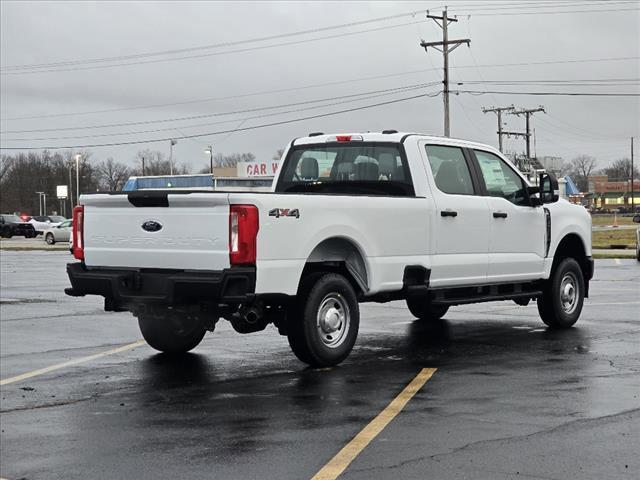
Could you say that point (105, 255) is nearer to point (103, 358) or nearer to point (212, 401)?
point (103, 358)

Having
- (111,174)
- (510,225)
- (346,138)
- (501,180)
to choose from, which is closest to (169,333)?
(346,138)

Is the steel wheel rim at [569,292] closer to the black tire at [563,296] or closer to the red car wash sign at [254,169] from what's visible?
the black tire at [563,296]

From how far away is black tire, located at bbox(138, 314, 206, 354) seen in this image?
10.0 metres

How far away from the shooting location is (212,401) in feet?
24.8

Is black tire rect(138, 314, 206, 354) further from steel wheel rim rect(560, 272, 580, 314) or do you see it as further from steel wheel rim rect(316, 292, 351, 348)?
steel wheel rim rect(560, 272, 580, 314)

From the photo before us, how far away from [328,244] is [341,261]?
0.74 feet

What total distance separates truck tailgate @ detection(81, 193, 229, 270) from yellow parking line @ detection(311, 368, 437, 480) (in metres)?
1.87

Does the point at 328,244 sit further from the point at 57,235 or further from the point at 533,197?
the point at 57,235

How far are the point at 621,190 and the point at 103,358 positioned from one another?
183900 mm

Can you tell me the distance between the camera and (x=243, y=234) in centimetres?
820

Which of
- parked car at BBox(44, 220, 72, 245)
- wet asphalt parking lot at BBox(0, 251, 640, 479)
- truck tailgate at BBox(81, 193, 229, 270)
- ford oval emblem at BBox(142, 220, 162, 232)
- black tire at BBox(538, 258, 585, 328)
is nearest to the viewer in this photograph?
wet asphalt parking lot at BBox(0, 251, 640, 479)

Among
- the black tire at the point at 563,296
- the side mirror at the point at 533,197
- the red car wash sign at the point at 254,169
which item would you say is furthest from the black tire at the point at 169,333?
the red car wash sign at the point at 254,169

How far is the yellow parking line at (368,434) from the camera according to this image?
5.40 m

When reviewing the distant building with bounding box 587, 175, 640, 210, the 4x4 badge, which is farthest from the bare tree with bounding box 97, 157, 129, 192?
the 4x4 badge
